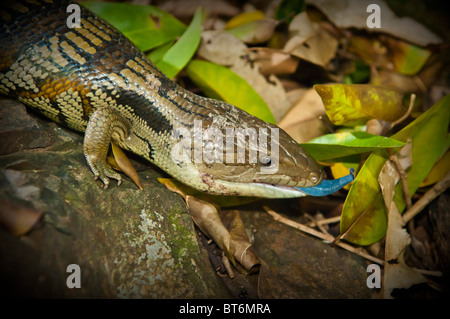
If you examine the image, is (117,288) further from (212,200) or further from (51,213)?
(212,200)

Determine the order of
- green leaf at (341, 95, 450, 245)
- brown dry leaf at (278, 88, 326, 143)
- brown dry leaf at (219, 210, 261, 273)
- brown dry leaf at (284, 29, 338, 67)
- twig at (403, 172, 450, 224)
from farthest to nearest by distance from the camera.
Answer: brown dry leaf at (284, 29, 338, 67) → brown dry leaf at (278, 88, 326, 143) → twig at (403, 172, 450, 224) → green leaf at (341, 95, 450, 245) → brown dry leaf at (219, 210, 261, 273)

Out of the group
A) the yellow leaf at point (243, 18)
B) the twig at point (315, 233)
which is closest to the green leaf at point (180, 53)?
the yellow leaf at point (243, 18)

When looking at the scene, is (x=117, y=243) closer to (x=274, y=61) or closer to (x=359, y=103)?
(x=359, y=103)

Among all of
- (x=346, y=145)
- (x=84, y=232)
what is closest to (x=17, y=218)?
(x=84, y=232)

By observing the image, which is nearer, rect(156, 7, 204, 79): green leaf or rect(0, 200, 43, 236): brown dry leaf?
rect(0, 200, 43, 236): brown dry leaf

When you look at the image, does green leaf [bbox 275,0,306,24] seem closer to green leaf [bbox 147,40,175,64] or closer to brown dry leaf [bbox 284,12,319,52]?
brown dry leaf [bbox 284,12,319,52]

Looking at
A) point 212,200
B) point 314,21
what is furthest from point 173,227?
point 314,21

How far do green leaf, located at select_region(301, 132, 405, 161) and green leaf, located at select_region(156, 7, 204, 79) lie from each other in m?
1.33

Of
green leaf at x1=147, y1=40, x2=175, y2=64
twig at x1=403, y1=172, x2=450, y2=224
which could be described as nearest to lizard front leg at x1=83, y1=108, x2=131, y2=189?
green leaf at x1=147, y1=40, x2=175, y2=64

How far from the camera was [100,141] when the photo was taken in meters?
2.28

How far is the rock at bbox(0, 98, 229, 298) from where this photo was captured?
5.18ft

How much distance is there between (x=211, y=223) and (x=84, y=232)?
855mm

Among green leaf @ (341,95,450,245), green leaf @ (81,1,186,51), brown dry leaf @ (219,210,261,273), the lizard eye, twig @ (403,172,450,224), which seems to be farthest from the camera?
green leaf @ (81,1,186,51)

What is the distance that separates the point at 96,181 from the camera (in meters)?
2.16
